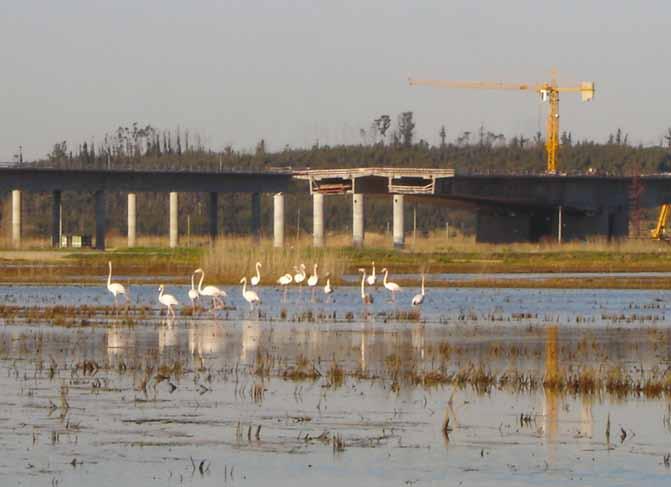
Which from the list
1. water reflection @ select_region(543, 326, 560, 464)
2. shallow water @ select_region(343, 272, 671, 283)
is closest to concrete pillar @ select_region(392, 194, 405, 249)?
shallow water @ select_region(343, 272, 671, 283)

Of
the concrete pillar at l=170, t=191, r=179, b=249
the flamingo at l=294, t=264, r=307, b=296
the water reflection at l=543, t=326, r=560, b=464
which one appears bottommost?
the concrete pillar at l=170, t=191, r=179, b=249

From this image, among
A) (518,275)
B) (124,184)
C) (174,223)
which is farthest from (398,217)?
(518,275)

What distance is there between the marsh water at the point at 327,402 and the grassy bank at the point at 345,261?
2445 cm

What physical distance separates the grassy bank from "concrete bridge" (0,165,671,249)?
5195 mm

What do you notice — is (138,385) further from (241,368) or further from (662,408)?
(662,408)

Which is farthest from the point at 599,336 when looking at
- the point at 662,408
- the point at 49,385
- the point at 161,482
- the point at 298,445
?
the point at 161,482

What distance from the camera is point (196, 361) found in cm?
2969

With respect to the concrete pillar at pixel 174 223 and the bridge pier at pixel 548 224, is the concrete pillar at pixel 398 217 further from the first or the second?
the concrete pillar at pixel 174 223

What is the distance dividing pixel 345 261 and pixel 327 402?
155 ft

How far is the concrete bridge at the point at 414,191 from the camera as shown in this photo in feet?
399

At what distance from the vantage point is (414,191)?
396ft

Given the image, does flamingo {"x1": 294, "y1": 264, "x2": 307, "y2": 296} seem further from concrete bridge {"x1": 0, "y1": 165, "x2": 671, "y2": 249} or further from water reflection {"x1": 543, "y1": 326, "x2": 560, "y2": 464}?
concrete bridge {"x1": 0, "y1": 165, "x2": 671, "y2": 249}

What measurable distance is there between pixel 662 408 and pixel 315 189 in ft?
331

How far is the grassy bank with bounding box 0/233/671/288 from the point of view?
66.1 meters
